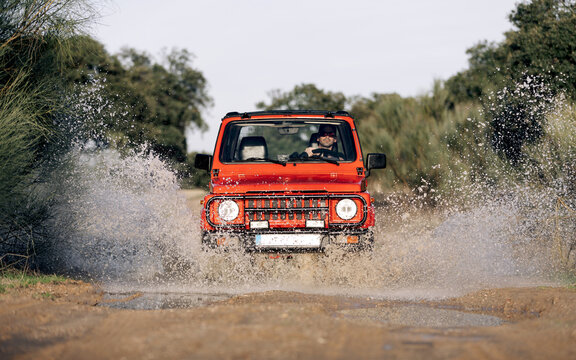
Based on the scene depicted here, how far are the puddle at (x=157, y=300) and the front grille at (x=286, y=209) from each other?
3.20ft

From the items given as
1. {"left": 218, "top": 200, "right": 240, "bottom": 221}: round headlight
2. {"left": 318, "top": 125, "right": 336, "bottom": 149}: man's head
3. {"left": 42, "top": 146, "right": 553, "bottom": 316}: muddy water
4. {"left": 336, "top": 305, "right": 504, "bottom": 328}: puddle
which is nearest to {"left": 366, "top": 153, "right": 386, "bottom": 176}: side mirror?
{"left": 318, "top": 125, "right": 336, "bottom": 149}: man's head

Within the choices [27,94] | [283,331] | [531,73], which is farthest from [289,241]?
[531,73]

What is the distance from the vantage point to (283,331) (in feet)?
16.5

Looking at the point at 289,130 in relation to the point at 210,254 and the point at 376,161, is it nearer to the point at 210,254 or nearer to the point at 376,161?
the point at 376,161

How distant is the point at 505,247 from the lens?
11312mm

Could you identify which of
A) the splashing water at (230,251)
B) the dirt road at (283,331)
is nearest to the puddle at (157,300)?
the dirt road at (283,331)

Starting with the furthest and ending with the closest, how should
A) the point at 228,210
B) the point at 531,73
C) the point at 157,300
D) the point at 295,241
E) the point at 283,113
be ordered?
the point at 531,73, the point at 283,113, the point at 228,210, the point at 295,241, the point at 157,300

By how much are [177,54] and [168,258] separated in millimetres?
49605

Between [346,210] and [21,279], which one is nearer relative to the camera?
[346,210]

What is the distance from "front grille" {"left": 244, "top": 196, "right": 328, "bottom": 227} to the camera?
26.8ft

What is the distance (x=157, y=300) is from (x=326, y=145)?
130 inches

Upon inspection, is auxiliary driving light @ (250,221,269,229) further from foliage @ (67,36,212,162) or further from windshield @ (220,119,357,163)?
foliage @ (67,36,212,162)

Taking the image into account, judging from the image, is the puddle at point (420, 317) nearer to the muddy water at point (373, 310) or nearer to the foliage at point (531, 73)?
the muddy water at point (373, 310)

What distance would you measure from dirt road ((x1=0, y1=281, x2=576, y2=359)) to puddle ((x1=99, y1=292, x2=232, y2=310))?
1.07ft
